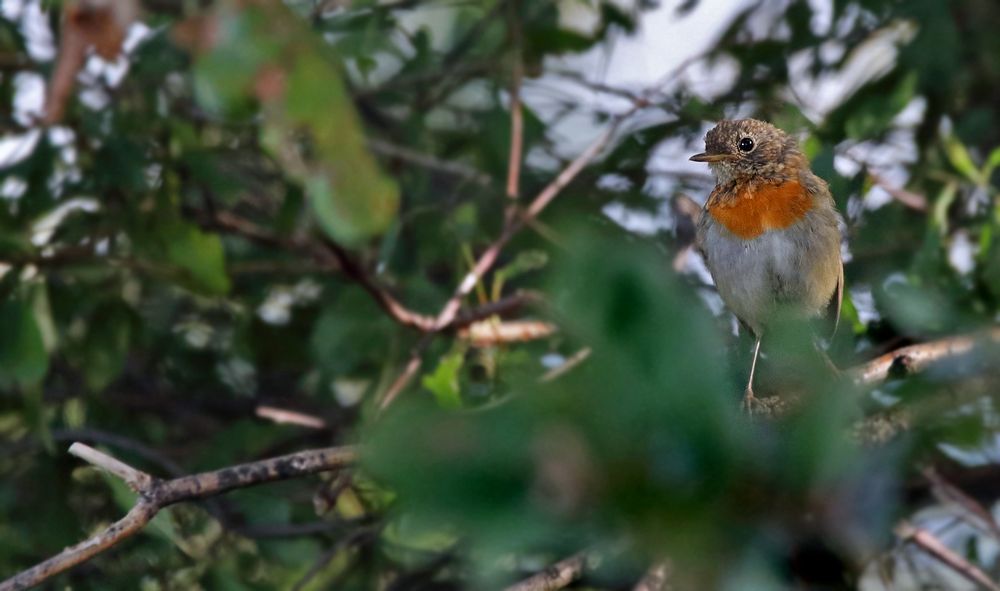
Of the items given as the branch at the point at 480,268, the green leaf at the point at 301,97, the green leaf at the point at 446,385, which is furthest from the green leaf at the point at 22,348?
the green leaf at the point at 301,97

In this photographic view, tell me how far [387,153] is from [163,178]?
661 millimetres

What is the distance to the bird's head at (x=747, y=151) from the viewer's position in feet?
10.9

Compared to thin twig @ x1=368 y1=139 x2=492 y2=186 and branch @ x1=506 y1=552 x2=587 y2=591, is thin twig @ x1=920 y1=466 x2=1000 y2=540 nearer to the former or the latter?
branch @ x1=506 y1=552 x2=587 y2=591

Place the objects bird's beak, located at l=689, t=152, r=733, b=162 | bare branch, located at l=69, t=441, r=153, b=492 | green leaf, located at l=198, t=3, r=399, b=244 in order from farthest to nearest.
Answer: bird's beak, located at l=689, t=152, r=733, b=162 < green leaf, located at l=198, t=3, r=399, b=244 < bare branch, located at l=69, t=441, r=153, b=492

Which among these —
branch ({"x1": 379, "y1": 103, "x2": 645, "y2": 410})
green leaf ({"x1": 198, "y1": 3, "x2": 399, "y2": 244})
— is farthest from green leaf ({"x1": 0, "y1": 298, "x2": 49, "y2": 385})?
green leaf ({"x1": 198, "y1": 3, "x2": 399, "y2": 244})

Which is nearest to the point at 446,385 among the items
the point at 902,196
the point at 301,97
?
the point at 301,97

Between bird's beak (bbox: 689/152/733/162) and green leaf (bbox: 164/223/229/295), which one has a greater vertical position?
green leaf (bbox: 164/223/229/295)

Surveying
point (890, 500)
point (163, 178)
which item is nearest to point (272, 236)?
point (163, 178)

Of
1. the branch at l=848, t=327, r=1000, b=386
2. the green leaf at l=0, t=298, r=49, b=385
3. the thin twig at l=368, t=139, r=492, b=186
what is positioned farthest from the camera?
the thin twig at l=368, t=139, r=492, b=186

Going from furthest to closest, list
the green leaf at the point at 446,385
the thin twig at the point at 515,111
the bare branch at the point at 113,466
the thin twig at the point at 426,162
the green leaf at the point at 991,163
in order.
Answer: the thin twig at the point at 426,162
the thin twig at the point at 515,111
the green leaf at the point at 991,163
the green leaf at the point at 446,385
the bare branch at the point at 113,466

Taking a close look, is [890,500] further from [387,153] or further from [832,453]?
[387,153]

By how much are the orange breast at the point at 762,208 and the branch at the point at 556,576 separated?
1.31 metres

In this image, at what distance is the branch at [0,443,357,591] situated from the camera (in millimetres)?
1886

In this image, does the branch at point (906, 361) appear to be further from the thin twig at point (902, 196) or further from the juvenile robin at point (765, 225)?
the thin twig at point (902, 196)
